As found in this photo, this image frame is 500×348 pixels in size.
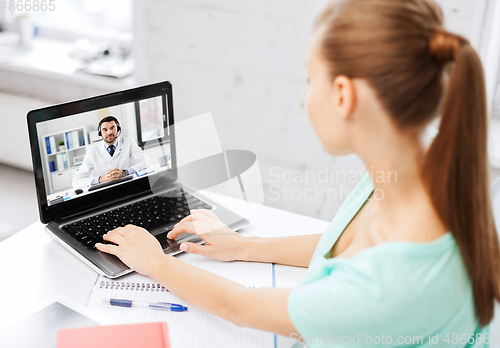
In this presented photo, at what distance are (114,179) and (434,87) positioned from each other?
73 cm

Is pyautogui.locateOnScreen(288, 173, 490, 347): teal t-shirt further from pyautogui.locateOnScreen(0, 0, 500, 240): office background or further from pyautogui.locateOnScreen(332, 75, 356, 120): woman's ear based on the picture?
pyautogui.locateOnScreen(0, 0, 500, 240): office background

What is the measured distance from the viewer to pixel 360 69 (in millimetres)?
564

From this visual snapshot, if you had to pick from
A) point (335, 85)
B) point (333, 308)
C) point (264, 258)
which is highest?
point (335, 85)

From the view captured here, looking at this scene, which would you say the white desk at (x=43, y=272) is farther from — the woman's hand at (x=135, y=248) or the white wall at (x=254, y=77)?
the white wall at (x=254, y=77)

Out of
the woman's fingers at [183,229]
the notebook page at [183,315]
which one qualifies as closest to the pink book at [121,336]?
Result: the notebook page at [183,315]

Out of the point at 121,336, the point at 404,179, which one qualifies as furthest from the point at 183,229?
the point at 404,179

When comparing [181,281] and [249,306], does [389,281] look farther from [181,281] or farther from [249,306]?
[181,281]

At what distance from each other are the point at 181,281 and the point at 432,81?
510mm

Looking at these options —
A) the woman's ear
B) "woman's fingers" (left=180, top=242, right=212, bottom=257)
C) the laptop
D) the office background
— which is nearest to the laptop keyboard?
the laptop

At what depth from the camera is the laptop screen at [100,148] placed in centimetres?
95

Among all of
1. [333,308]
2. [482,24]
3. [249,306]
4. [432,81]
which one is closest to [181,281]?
[249,306]

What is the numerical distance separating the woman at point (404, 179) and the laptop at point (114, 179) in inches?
17.1

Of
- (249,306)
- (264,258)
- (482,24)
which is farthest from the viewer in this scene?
(482,24)

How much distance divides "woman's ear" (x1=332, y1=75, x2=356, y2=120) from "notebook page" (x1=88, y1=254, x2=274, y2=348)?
0.39 m
